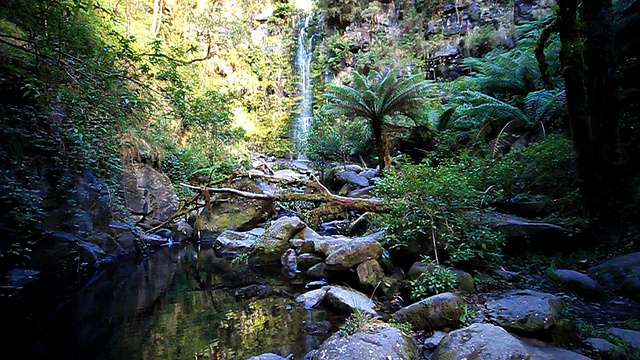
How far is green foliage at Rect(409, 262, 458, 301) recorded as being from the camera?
317 cm

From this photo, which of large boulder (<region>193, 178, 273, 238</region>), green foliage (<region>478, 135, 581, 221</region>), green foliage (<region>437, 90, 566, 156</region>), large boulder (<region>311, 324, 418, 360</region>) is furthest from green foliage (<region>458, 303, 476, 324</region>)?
large boulder (<region>193, 178, 273, 238</region>)

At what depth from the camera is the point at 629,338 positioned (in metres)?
2.21

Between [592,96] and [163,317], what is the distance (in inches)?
221

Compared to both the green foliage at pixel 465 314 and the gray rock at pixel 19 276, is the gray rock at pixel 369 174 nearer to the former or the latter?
the green foliage at pixel 465 314

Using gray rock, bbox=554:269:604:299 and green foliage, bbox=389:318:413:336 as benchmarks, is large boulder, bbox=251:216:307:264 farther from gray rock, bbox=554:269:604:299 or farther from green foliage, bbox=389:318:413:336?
gray rock, bbox=554:269:604:299

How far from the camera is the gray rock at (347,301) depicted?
3357 mm

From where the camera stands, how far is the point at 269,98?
1948 centimetres

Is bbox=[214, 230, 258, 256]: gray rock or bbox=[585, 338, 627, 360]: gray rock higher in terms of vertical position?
bbox=[214, 230, 258, 256]: gray rock

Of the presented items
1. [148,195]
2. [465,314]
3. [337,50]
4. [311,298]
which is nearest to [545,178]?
[465,314]

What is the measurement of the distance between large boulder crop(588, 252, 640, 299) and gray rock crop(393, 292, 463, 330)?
151 cm

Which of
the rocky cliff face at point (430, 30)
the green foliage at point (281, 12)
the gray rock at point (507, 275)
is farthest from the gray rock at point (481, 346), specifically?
the green foliage at point (281, 12)

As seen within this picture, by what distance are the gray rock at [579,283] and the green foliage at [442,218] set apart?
594 millimetres

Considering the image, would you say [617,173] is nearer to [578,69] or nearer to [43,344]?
[578,69]

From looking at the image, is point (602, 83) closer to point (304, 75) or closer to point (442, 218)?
point (442, 218)
